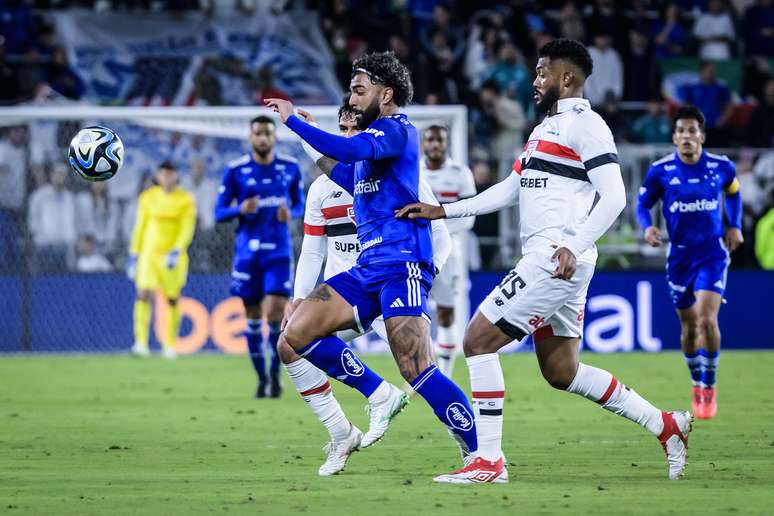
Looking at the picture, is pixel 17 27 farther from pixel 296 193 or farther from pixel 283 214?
pixel 283 214

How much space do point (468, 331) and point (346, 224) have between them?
114 inches

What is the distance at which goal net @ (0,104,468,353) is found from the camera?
18109 millimetres

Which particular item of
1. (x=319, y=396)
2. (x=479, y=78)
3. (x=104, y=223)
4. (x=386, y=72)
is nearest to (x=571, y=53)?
(x=386, y=72)

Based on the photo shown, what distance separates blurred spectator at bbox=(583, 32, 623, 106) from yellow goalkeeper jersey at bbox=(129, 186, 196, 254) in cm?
695

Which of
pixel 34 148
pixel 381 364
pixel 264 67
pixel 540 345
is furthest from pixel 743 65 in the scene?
pixel 540 345

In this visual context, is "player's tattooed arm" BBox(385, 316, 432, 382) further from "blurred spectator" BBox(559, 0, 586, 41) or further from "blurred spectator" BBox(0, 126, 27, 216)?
"blurred spectator" BBox(559, 0, 586, 41)

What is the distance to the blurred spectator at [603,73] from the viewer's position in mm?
21688

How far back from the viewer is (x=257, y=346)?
1290 centimetres

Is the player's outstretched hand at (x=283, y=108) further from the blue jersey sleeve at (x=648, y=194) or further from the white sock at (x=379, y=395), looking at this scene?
the blue jersey sleeve at (x=648, y=194)

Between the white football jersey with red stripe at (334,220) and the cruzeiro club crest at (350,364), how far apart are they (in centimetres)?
205

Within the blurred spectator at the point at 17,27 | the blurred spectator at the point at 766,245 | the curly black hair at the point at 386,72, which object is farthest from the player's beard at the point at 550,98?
the blurred spectator at the point at 17,27

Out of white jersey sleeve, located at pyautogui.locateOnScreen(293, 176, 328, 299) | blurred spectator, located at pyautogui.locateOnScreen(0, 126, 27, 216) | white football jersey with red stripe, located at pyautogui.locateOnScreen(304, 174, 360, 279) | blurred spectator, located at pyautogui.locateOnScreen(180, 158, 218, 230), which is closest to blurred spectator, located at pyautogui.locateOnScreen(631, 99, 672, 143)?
blurred spectator, located at pyautogui.locateOnScreen(180, 158, 218, 230)

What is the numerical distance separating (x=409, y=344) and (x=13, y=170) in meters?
12.8

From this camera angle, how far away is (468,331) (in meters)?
7.28
